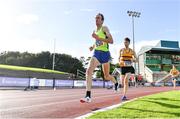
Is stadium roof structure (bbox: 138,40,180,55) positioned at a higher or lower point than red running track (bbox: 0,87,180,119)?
higher

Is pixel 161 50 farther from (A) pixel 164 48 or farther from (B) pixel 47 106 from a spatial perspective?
(B) pixel 47 106

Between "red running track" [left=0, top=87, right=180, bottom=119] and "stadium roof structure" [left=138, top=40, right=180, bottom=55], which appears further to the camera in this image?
"stadium roof structure" [left=138, top=40, right=180, bottom=55]

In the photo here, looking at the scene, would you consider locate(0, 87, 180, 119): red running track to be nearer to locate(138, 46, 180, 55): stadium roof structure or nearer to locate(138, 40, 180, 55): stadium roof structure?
locate(138, 46, 180, 55): stadium roof structure

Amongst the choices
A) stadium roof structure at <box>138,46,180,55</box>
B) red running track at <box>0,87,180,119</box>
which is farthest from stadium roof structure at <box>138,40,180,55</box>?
red running track at <box>0,87,180,119</box>

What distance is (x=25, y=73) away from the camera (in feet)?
175

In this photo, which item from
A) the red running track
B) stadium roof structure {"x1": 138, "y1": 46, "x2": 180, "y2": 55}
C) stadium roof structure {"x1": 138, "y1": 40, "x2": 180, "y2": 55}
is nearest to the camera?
the red running track

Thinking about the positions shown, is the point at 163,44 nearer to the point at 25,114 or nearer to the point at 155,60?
the point at 155,60

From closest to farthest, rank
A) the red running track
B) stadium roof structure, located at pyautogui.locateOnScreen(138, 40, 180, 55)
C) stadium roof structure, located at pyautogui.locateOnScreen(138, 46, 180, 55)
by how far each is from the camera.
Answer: the red running track → stadium roof structure, located at pyautogui.locateOnScreen(138, 46, 180, 55) → stadium roof structure, located at pyautogui.locateOnScreen(138, 40, 180, 55)

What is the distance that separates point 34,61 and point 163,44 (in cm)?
4690

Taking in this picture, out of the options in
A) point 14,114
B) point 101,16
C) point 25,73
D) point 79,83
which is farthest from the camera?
point 25,73

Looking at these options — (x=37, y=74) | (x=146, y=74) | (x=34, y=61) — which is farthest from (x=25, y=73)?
(x=34, y=61)

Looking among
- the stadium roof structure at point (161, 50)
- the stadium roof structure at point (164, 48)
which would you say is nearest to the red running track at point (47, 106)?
the stadium roof structure at point (161, 50)

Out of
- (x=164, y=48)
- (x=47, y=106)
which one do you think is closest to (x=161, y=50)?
(x=164, y=48)

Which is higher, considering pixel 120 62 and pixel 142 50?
pixel 142 50
